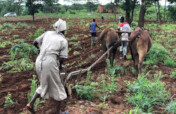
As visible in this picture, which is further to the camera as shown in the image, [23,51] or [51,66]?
[23,51]

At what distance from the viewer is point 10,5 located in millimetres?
46000

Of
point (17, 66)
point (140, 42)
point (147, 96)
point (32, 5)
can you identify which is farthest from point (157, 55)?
point (32, 5)

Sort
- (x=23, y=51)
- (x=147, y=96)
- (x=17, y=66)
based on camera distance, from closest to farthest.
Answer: (x=147, y=96) → (x=17, y=66) → (x=23, y=51)

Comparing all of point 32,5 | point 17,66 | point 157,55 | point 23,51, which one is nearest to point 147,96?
point 157,55

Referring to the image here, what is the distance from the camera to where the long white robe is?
2990 millimetres

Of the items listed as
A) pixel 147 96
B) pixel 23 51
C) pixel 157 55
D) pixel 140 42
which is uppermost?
pixel 140 42

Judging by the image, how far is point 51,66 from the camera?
2982 millimetres

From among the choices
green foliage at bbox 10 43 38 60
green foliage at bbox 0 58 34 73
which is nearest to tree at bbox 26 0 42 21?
green foliage at bbox 10 43 38 60

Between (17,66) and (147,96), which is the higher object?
(17,66)

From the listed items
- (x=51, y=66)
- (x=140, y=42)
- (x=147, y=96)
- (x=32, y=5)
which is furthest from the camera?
(x=32, y=5)

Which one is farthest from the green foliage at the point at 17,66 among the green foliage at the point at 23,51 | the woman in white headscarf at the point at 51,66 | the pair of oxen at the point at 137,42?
the woman in white headscarf at the point at 51,66

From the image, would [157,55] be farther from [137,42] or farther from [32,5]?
[32,5]

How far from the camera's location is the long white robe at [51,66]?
2990 millimetres

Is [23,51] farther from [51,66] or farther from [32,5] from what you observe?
[32,5]
